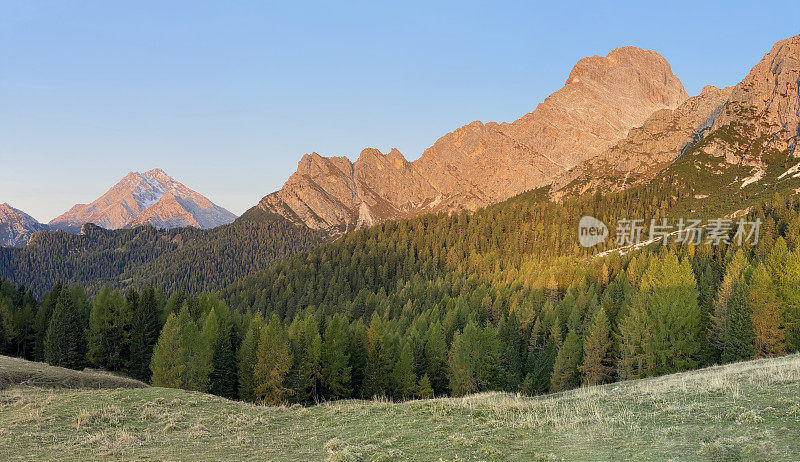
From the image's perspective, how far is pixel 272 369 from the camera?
182 ft

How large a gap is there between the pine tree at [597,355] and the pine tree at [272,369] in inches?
1454

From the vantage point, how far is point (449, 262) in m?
190

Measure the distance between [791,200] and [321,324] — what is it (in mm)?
129304

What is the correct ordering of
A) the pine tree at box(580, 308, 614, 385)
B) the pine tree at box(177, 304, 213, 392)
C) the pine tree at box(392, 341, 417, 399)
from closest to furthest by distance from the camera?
the pine tree at box(177, 304, 213, 392)
the pine tree at box(392, 341, 417, 399)
the pine tree at box(580, 308, 614, 385)

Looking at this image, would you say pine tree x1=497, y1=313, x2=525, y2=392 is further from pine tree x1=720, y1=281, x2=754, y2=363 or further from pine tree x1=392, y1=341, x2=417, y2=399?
pine tree x1=720, y1=281, x2=754, y2=363

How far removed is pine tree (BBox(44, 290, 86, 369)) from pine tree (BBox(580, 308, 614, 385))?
68.7 metres

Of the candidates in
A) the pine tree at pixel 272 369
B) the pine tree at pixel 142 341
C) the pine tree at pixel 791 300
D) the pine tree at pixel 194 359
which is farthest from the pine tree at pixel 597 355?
the pine tree at pixel 142 341

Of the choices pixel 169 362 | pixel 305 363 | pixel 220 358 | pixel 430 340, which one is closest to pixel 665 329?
pixel 430 340

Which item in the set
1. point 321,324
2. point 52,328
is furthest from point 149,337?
point 321,324

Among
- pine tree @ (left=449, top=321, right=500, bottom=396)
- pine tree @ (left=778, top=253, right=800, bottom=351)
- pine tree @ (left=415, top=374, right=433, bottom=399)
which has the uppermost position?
pine tree @ (left=778, top=253, right=800, bottom=351)

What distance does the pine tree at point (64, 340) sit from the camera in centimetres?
6612

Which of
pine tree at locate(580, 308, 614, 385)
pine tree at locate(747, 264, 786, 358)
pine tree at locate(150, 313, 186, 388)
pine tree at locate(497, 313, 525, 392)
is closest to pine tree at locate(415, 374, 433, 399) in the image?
pine tree at locate(497, 313, 525, 392)

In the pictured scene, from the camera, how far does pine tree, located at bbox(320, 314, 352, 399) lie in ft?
194

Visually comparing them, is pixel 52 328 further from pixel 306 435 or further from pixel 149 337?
pixel 306 435
